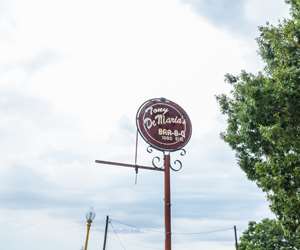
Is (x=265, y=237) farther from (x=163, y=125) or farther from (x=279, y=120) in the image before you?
(x=163, y=125)

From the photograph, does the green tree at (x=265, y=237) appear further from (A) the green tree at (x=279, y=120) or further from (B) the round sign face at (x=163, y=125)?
(B) the round sign face at (x=163, y=125)

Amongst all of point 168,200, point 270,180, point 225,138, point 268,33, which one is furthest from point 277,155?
point 168,200

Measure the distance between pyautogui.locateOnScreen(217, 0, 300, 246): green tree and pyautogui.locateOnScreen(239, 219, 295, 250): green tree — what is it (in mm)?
825

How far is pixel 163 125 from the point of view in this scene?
1102 cm

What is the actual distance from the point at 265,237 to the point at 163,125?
840cm

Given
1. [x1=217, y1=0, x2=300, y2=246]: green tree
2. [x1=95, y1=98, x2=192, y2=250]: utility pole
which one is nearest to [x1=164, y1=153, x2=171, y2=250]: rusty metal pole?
[x1=95, y1=98, x2=192, y2=250]: utility pole

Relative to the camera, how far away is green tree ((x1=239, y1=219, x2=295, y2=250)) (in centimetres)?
1641

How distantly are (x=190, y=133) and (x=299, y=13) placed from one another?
674 cm

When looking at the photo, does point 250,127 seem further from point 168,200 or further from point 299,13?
point 168,200

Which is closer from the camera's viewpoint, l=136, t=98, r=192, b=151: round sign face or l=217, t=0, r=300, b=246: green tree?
l=136, t=98, r=192, b=151: round sign face

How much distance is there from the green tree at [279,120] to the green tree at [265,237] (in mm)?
825

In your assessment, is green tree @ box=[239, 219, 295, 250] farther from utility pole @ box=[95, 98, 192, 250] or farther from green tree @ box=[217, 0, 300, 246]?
utility pole @ box=[95, 98, 192, 250]

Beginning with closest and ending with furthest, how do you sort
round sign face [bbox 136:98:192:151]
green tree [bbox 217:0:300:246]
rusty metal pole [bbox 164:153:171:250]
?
rusty metal pole [bbox 164:153:171:250], round sign face [bbox 136:98:192:151], green tree [bbox 217:0:300:246]

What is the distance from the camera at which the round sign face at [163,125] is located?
35.7 feet
